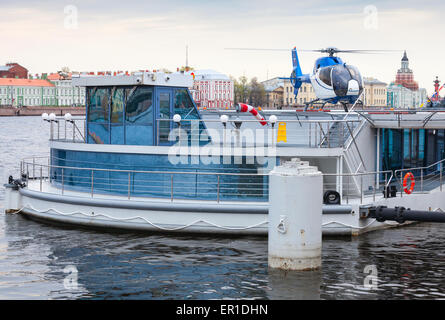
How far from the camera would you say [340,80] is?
38.1 metres

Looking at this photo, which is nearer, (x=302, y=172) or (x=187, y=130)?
(x=302, y=172)

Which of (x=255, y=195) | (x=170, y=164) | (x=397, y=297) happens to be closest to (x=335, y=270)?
(x=397, y=297)

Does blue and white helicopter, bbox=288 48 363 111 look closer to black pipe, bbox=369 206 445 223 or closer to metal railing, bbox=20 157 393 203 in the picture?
metal railing, bbox=20 157 393 203

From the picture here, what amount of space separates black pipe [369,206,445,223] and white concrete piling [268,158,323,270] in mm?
3938

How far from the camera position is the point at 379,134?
79.2 feet

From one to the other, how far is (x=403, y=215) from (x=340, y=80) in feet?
66.9

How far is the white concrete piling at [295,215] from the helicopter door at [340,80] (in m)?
23.8

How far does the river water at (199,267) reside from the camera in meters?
15.0

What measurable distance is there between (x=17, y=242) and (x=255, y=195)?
650 centimetres

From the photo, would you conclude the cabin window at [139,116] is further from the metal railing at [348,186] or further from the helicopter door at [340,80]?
the helicopter door at [340,80]

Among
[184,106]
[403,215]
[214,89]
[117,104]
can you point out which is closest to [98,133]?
[117,104]

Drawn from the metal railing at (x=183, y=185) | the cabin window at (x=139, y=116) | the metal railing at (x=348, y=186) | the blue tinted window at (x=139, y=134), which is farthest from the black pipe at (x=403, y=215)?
the cabin window at (x=139, y=116)

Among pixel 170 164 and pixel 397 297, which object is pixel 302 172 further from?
pixel 170 164

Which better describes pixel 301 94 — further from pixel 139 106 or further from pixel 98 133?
pixel 139 106
